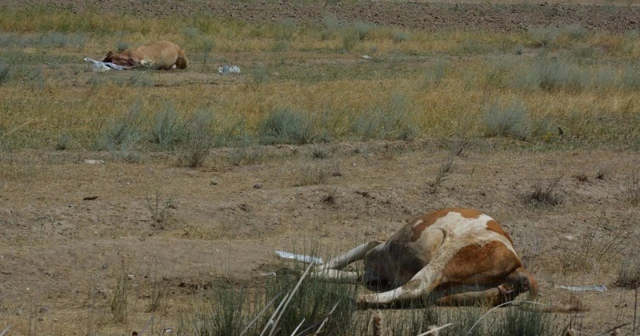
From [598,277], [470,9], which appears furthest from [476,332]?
[470,9]

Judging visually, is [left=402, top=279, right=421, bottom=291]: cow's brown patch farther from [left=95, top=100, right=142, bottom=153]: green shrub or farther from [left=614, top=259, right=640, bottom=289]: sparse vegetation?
[left=95, top=100, right=142, bottom=153]: green shrub

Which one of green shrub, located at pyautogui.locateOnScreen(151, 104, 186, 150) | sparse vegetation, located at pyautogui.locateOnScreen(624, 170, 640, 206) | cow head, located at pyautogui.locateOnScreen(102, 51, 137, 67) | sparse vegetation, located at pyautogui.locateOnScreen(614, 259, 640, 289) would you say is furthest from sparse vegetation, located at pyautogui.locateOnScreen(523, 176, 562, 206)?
cow head, located at pyautogui.locateOnScreen(102, 51, 137, 67)

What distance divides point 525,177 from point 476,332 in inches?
246

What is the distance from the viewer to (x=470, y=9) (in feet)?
151

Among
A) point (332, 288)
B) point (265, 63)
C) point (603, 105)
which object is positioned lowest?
Answer: point (265, 63)

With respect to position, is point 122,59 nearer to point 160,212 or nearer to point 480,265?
point 160,212

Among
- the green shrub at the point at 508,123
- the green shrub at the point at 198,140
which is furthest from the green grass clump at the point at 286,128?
the green shrub at the point at 508,123

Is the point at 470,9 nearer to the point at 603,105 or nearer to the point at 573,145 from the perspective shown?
the point at 603,105

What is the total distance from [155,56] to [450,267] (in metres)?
17.2

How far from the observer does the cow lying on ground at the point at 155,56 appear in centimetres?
2280

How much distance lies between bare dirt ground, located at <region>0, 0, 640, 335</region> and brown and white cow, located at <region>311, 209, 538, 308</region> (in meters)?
0.60

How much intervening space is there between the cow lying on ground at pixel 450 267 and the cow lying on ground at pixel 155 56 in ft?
52.9

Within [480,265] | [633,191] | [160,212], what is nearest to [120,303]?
[480,265]

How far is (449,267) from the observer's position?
277 inches
